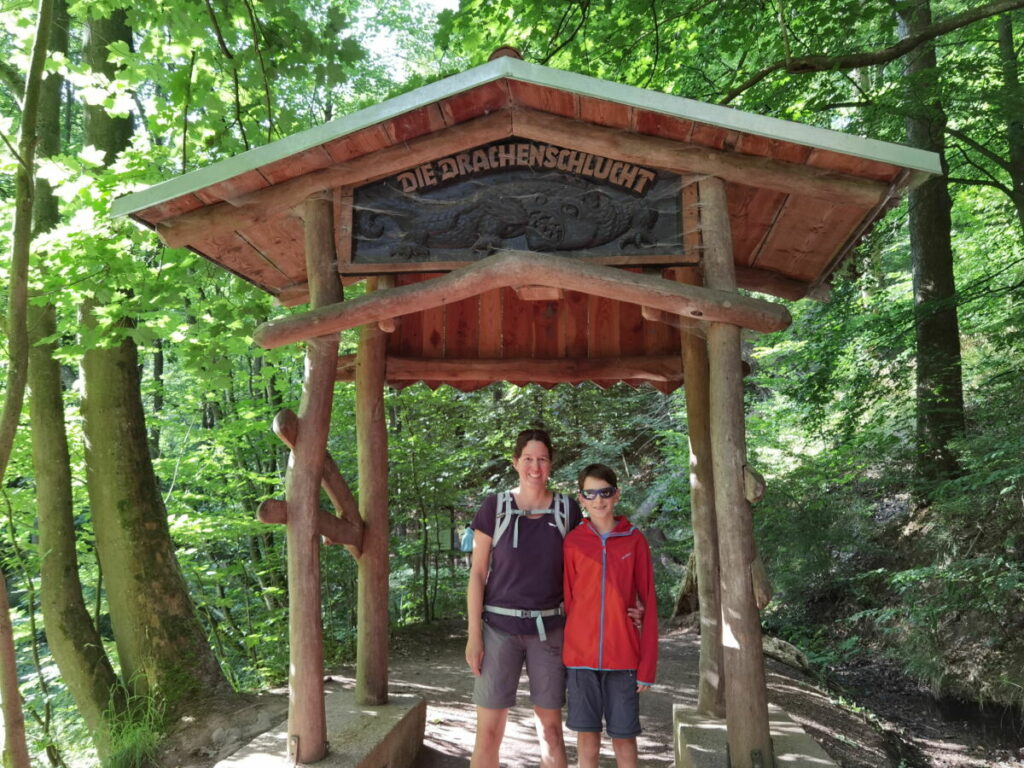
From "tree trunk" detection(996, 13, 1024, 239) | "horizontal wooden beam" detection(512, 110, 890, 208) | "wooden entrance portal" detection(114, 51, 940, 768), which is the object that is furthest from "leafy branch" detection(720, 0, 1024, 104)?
"horizontal wooden beam" detection(512, 110, 890, 208)

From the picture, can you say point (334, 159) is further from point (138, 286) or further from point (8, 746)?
point (8, 746)

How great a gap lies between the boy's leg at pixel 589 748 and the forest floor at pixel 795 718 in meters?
1.40

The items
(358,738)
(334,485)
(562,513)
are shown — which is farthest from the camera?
(334,485)

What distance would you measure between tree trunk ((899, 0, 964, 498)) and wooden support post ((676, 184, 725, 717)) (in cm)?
423

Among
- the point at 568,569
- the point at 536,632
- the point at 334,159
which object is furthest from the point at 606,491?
the point at 334,159

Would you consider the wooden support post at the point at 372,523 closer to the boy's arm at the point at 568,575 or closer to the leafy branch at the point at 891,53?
the boy's arm at the point at 568,575

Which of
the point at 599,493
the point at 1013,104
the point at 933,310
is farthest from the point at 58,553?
the point at 1013,104

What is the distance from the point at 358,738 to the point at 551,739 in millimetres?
1093

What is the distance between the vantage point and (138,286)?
5.37 m

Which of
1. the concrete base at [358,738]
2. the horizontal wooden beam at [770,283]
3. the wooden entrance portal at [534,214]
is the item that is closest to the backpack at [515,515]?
the wooden entrance portal at [534,214]

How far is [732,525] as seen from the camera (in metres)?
3.43

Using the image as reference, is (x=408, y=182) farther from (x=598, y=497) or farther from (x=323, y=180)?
(x=598, y=497)

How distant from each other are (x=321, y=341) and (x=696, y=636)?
A: 6.82 m

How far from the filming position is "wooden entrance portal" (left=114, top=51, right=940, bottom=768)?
11.1 ft
